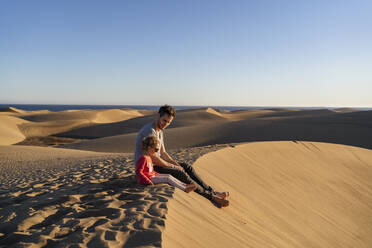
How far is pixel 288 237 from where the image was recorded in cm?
437

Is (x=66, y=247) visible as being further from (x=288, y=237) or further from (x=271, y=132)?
(x=271, y=132)

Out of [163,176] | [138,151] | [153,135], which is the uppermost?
[153,135]

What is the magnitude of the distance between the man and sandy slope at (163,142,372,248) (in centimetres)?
22

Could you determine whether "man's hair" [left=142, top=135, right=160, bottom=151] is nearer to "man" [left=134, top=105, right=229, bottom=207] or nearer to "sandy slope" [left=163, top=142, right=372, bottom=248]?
"man" [left=134, top=105, right=229, bottom=207]

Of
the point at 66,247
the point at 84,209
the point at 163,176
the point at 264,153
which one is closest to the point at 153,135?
the point at 163,176

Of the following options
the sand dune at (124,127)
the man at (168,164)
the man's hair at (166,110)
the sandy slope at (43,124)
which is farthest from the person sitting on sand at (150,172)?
the sand dune at (124,127)

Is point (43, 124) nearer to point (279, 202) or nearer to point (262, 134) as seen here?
point (262, 134)

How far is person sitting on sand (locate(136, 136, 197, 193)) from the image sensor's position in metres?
4.16

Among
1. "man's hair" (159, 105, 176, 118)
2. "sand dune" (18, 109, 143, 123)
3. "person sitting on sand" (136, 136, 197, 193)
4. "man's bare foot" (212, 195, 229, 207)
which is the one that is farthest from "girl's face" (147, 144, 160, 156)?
"sand dune" (18, 109, 143, 123)

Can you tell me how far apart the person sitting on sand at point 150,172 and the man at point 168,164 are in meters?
0.11

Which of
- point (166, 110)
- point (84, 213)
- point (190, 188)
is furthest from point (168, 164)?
point (84, 213)

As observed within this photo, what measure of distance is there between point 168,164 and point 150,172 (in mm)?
321

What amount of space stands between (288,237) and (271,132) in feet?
52.4

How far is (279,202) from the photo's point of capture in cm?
584
